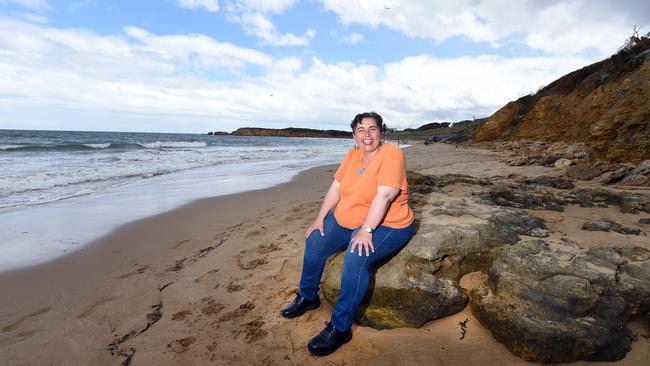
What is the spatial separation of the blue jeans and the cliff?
135144 mm

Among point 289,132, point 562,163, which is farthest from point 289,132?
point 562,163

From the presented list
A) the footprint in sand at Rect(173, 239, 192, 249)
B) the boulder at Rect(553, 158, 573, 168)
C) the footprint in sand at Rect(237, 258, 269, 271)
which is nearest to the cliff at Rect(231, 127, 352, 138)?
the boulder at Rect(553, 158, 573, 168)

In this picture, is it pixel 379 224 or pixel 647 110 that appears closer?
pixel 379 224

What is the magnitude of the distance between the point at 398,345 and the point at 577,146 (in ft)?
37.1

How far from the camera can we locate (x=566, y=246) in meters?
3.14

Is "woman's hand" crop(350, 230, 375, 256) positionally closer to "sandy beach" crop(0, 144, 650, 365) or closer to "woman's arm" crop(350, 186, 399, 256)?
"woman's arm" crop(350, 186, 399, 256)

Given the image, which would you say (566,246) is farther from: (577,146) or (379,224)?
(577,146)

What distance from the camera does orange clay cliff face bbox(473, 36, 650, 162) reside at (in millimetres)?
7945

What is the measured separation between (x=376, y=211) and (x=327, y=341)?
105 centimetres

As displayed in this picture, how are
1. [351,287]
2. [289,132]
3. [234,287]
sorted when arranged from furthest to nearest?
[289,132]
[234,287]
[351,287]

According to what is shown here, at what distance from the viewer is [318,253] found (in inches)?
128

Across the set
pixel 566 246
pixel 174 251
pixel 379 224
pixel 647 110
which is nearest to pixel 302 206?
pixel 174 251

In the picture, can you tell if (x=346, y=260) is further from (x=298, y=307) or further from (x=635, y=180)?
(x=635, y=180)

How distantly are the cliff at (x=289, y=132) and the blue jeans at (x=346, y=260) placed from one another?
135 meters
